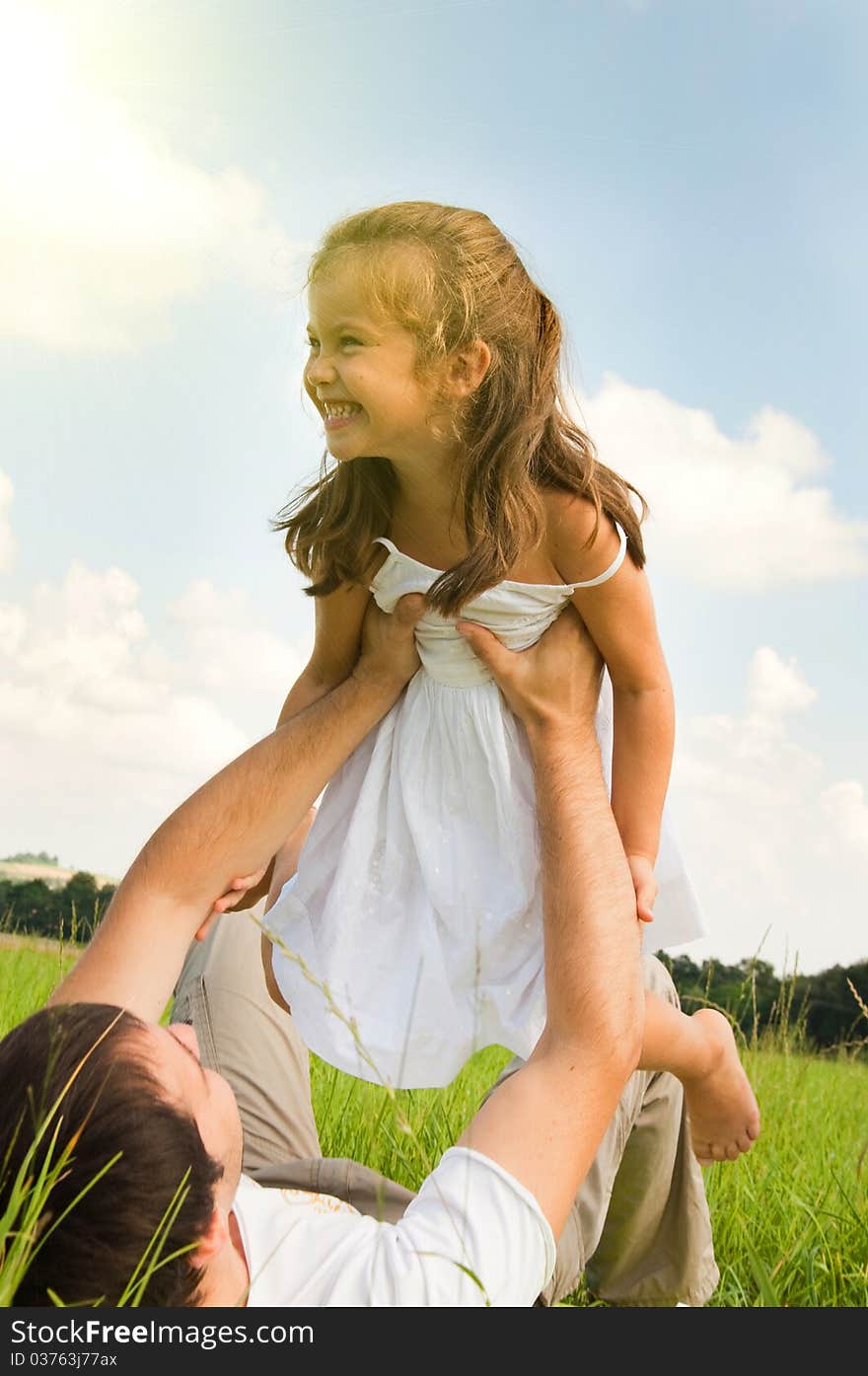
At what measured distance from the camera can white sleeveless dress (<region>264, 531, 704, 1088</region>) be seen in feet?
9.09

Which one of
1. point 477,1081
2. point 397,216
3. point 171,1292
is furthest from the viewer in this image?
point 477,1081

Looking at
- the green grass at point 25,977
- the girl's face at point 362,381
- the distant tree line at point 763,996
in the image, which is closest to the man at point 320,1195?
the girl's face at point 362,381

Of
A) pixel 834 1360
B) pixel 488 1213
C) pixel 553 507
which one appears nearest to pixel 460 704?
pixel 553 507

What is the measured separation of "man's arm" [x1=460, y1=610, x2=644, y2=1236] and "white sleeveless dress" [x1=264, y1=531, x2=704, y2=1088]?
0.41ft

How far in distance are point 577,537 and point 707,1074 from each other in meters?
1.19

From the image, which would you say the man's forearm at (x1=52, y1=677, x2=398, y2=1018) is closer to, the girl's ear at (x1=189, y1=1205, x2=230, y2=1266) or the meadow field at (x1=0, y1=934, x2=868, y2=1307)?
the meadow field at (x1=0, y1=934, x2=868, y2=1307)

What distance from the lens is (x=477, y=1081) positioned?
5.04m

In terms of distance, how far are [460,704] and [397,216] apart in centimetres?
112

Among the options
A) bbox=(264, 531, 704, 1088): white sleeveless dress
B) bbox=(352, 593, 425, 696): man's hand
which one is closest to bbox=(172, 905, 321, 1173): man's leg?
bbox=(264, 531, 704, 1088): white sleeveless dress

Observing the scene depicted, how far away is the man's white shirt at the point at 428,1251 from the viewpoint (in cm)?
172

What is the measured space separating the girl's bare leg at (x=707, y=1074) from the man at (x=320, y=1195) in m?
0.07

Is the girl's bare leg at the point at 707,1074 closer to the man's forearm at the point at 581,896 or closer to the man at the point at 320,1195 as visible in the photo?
the man at the point at 320,1195

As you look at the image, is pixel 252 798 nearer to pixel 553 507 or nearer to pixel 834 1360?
pixel 553 507

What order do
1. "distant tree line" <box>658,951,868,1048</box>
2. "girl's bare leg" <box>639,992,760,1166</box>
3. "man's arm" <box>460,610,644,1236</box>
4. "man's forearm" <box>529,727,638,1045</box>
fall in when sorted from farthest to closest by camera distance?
1. "distant tree line" <box>658,951,868,1048</box>
2. "girl's bare leg" <box>639,992,760,1166</box>
3. "man's forearm" <box>529,727,638,1045</box>
4. "man's arm" <box>460,610,644,1236</box>
